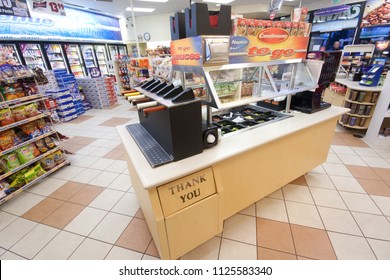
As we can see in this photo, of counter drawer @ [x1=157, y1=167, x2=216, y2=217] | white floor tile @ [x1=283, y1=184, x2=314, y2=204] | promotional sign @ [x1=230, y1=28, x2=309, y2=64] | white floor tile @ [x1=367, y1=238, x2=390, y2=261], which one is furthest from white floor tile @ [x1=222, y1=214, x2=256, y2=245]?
promotional sign @ [x1=230, y1=28, x2=309, y2=64]

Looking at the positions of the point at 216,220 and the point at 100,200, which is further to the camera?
the point at 100,200

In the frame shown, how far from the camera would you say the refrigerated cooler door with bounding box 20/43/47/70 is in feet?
18.1

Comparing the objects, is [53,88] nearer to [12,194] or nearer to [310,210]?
[12,194]

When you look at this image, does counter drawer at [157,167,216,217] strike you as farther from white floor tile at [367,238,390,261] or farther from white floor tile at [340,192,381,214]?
white floor tile at [340,192,381,214]

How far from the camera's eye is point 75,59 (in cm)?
743

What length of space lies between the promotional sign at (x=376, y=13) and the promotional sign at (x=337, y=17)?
218 millimetres

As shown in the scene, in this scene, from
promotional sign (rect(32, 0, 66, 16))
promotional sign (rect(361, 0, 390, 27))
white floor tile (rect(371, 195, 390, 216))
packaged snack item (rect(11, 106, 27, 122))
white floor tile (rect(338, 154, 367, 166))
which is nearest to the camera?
white floor tile (rect(371, 195, 390, 216))

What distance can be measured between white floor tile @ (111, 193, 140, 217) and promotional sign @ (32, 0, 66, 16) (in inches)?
224

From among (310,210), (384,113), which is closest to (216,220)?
(310,210)

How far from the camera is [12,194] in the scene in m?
2.39

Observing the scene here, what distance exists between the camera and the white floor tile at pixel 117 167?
9.88 feet

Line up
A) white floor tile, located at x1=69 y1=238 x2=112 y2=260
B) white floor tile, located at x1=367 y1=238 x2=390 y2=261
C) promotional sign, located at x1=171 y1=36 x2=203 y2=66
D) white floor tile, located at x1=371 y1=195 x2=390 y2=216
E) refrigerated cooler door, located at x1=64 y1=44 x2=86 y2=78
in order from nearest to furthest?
promotional sign, located at x1=171 y1=36 x2=203 y2=66, white floor tile, located at x1=367 y1=238 x2=390 y2=261, white floor tile, located at x1=69 y1=238 x2=112 y2=260, white floor tile, located at x1=371 y1=195 x2=390 y2=216, refrigerated cooler door, located at x1=64 y1=44 x2=86 y2=78

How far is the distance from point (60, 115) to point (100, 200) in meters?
4.23

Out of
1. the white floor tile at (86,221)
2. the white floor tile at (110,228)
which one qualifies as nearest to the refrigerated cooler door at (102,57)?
the white floor tile at (86,221)
